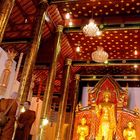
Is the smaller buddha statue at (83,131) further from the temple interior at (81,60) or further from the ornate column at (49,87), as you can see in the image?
the ornate column at (49,87)

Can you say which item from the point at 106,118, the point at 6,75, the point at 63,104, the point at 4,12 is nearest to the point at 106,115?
the point at 106,118

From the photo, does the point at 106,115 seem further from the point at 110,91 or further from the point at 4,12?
the point at 4,12

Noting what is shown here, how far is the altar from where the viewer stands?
1300 centimetres

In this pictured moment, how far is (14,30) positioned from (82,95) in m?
5.41

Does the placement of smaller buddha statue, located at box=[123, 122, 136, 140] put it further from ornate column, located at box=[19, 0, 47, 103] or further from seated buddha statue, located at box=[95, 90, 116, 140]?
ornate column, located at box=[19, 0, 47, 103]

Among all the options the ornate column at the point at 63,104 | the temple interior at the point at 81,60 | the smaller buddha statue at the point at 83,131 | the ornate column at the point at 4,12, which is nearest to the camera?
the ornate column at the point at 4,12

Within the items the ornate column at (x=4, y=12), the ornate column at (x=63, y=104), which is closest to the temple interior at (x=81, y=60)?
the ornate column at (x=63, y=104)

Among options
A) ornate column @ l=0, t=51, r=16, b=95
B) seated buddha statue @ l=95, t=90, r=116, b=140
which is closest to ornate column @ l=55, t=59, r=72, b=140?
seated buddha statue @ l=95, t=90, r=116, b=140

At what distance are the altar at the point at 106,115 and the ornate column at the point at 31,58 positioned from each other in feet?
17.9

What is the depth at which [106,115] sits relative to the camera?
13.4m

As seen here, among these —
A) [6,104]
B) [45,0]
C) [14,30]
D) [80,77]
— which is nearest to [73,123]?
[80,77]

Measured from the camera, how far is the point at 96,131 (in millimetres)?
13359

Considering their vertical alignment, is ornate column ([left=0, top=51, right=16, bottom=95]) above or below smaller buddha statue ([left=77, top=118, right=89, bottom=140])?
above

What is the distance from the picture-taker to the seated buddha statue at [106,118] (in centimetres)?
1303
